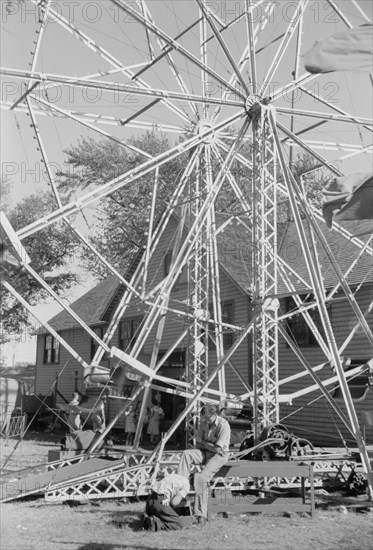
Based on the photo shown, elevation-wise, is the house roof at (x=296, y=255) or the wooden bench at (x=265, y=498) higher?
the house roof at (x=296, y=255)

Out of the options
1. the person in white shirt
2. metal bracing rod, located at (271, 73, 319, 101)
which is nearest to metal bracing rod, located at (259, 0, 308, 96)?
metal bracing rod, located at (271, 73, 319, 101)

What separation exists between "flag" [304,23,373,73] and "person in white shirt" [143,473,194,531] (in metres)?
7.18

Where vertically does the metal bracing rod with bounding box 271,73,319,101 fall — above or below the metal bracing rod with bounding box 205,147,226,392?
above

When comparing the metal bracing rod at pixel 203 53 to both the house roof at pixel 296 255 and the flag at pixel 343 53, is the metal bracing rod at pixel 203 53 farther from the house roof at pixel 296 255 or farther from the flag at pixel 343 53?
the flag at pixel 343 53

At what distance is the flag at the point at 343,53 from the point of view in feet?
18.6

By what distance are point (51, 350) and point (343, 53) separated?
3681 centimetres

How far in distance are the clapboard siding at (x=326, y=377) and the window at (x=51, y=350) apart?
2026 cm

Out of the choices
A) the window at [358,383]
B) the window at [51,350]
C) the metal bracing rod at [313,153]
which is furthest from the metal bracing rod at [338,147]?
the window at [51,350]

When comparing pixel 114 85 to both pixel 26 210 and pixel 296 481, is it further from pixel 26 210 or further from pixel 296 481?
pixel 26 210

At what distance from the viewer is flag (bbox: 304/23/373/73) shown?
5.68 metres

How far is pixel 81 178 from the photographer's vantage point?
4544 centimetres

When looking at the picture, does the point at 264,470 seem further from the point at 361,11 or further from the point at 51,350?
the point at 51,350

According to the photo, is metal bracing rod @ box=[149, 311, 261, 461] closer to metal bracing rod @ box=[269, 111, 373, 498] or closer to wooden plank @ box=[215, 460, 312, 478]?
wooden plank @ box=[215, 460, 312, 478]

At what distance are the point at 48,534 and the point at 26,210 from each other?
3361 cm
